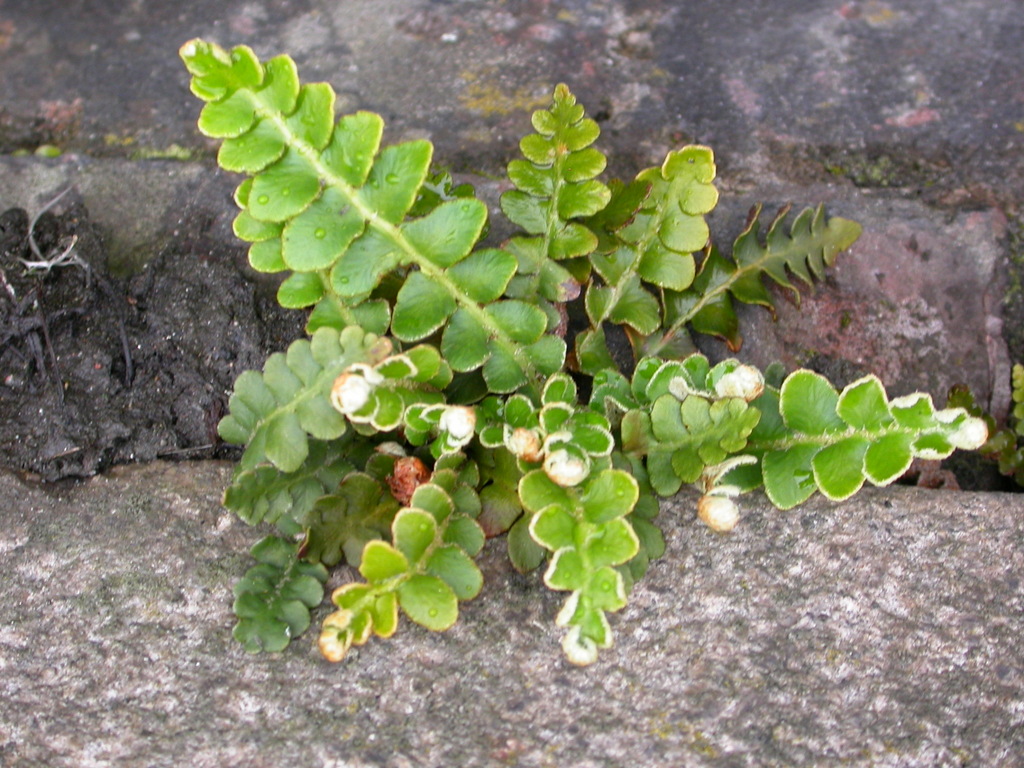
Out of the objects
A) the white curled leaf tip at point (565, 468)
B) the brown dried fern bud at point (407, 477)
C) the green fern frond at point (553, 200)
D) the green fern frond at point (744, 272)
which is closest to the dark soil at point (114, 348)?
the brown dried fern bud at point (407, 477)

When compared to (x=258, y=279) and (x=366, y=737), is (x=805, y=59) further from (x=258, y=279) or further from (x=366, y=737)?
(x=366, y=737)

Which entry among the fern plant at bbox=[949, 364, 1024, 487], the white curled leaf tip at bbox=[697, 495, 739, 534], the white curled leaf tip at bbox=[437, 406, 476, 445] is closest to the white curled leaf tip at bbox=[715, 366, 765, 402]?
the white curled leaf tip at bbox=[697, 495, 739, 534]

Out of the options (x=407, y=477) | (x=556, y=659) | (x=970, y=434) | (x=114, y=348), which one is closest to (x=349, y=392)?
(x=407, y=477)

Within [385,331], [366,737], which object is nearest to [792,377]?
[385,331]

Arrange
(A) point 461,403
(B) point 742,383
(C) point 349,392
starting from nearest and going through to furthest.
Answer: (C) point 349,392 < (B) point 742,383 < (A) point 461,403

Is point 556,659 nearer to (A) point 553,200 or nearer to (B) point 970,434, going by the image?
(B) point 970,434

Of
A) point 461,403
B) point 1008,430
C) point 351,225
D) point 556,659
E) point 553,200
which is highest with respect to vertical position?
point 351,225

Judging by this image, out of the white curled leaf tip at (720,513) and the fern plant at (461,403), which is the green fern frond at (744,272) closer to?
the fern plant at (461,403)

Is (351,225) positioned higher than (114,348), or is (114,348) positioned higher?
(351,225)
